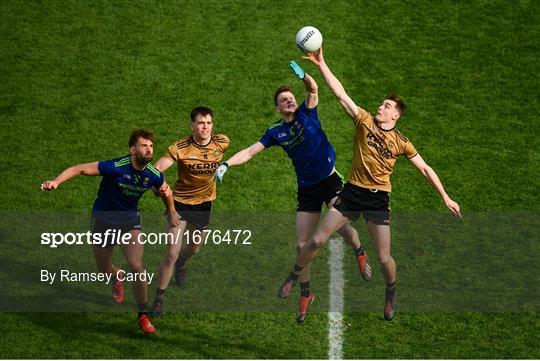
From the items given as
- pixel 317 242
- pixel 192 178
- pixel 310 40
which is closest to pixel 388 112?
pixel 310 40

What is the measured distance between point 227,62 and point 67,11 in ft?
11.2

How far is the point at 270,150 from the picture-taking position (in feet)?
61.3

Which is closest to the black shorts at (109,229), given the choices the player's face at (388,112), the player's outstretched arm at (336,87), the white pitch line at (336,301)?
the white pitch line at (336,301)

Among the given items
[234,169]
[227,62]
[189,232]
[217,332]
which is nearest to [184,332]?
[217,332]

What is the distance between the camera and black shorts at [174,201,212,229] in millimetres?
15180

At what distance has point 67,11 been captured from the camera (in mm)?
21156

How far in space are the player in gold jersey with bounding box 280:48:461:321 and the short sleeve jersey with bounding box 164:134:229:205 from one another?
172 centimetres

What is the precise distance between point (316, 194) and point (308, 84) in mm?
1577

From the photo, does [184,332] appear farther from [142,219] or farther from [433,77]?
[433,77]

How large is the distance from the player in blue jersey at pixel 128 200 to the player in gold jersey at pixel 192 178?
318 mm

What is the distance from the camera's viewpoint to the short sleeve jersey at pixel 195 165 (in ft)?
48.3

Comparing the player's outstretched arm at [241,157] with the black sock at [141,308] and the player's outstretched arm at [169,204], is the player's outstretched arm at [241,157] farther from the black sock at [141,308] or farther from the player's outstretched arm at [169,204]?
the black sock at [141,308]

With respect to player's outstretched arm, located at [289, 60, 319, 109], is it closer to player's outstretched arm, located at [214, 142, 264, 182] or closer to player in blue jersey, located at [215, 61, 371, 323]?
player in blue jersey, located at [215, 61, 371, 323]

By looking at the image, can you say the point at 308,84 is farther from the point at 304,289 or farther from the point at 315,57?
the point at 304,289
